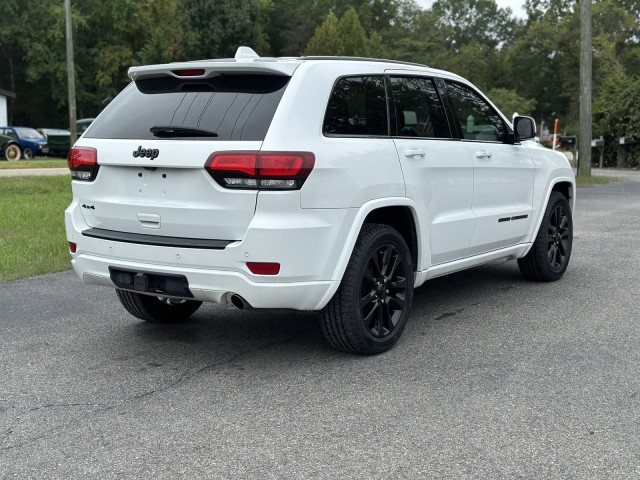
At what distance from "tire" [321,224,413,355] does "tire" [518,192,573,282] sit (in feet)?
7.51

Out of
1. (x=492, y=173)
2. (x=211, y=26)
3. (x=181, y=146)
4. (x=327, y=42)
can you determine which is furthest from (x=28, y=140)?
(x=181, y=146)

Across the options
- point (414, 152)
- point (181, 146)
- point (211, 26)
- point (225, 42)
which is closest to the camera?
point (181, 146)

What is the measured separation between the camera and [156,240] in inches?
176

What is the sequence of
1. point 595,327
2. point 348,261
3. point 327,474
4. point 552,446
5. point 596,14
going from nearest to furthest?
point 327,474 < point 552,446 < point 348,261 < point 595,327 < point 596,14

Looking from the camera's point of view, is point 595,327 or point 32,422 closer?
point 32,422

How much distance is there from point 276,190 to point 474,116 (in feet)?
8.00

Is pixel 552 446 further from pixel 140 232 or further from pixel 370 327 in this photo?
pixel 140 232

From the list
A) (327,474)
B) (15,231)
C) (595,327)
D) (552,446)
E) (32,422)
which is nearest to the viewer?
(327,474)

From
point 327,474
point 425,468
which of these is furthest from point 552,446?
point 327,474

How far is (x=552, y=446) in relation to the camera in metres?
3.47

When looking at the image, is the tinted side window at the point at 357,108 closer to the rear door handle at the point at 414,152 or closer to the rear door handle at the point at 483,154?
the rear door handle at the point at 414,152

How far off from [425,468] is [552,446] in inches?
24.8

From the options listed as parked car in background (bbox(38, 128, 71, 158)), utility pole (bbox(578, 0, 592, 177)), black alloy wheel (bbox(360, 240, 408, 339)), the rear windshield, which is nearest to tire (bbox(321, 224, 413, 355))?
black alloy wheel (bbox(360, 240, 408, 339))

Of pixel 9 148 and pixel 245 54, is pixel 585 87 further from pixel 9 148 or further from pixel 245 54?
pixel 9 148
